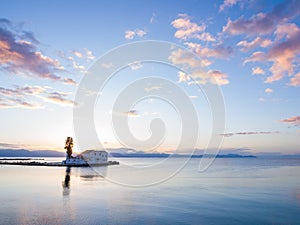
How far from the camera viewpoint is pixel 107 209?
1264 inches

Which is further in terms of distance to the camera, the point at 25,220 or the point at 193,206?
the point at 193,206

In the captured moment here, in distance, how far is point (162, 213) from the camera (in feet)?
98.3

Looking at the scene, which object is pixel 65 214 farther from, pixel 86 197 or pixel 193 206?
pixel 193 206

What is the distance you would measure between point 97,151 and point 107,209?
10700cm

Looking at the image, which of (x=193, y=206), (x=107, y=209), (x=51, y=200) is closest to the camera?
(x=107, y=209)

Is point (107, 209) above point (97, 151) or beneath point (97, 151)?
beneath

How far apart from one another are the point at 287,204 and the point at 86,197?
31.0 metres

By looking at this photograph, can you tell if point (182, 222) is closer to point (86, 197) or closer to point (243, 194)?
point (86, 197)

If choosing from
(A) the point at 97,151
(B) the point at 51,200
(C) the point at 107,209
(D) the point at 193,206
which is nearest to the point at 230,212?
(D) the point at 193,206

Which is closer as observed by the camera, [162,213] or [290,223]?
[290,223]

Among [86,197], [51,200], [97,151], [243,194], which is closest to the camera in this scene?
[51,200]

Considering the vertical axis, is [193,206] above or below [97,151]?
below

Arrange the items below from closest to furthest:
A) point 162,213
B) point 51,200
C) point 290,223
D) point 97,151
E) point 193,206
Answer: point 290,223, point 162,213, point 193,206, point 51,200, point 97,151

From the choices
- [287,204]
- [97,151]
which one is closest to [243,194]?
[287,204]
